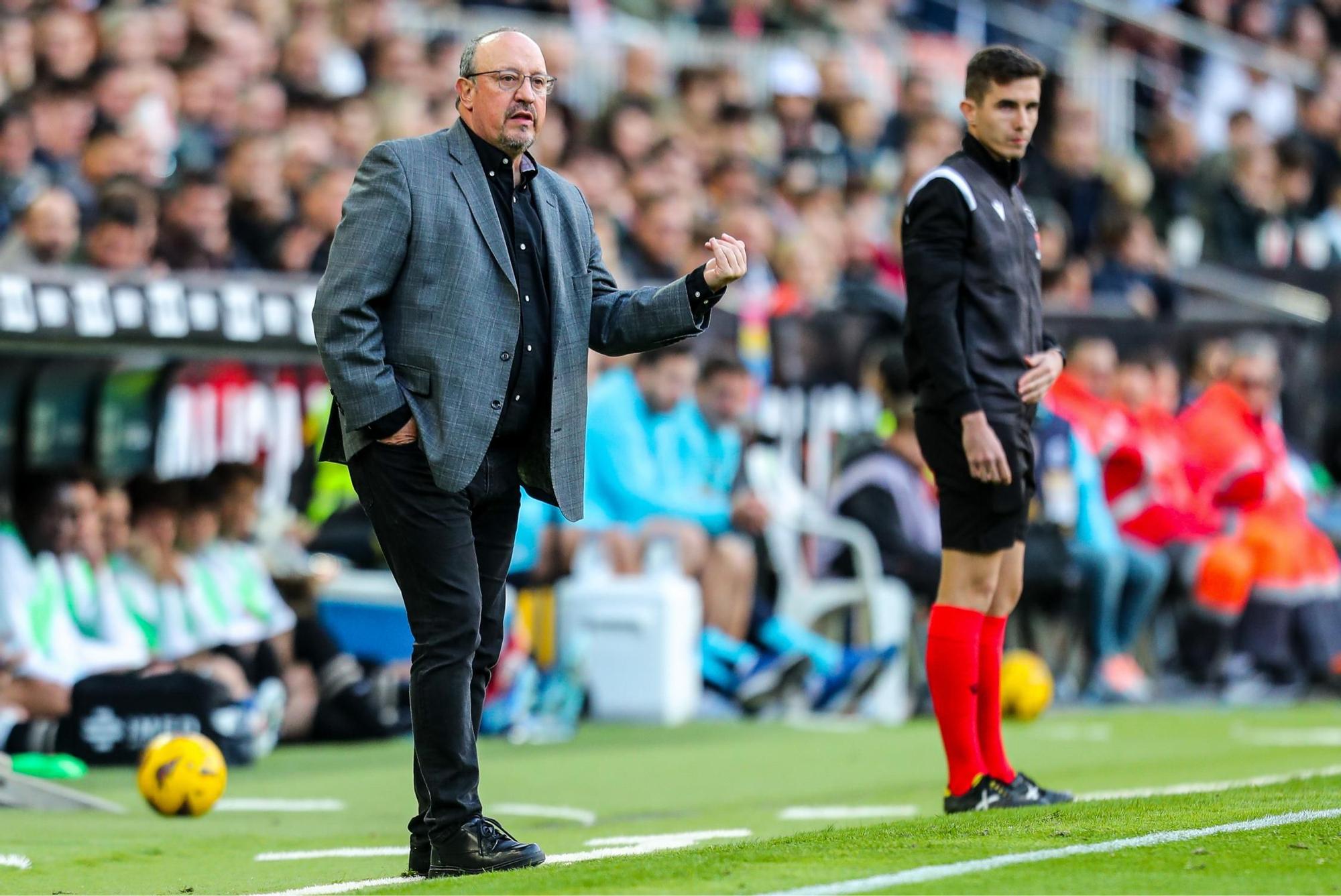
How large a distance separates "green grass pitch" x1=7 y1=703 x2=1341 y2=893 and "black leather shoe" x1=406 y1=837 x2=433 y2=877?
18 centimetres

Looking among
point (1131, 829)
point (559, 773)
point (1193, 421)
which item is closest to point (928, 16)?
point (1193, 421)

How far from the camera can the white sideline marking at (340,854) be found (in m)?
6.86

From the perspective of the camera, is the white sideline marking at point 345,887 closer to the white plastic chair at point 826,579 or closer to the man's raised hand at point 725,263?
the man's raised hand at point 725,263

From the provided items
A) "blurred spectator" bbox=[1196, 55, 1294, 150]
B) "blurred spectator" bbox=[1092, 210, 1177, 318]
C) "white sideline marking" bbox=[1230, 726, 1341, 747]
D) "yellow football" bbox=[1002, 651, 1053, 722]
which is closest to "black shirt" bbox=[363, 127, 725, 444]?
"white sideline marking" bbox=[1230, 726, 1341, 747]

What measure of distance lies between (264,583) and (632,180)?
5.41 meters

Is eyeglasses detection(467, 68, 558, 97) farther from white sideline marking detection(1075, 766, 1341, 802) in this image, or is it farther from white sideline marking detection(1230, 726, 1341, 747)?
white sideline marking detection(1230, 726, 1341, 747)

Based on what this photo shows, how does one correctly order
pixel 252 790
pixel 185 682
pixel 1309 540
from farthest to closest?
pixel 1309 540 < pixel 185 682 < pixel 252 790

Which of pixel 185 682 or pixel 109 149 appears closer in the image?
pixel 185 682

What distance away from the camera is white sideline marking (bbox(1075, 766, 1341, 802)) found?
7.59 meters

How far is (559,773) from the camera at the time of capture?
31.8ft

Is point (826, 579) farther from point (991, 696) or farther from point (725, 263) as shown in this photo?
point (725, 263)

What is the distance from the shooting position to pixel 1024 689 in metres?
11.8

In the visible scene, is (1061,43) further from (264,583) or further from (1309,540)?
(264,583)

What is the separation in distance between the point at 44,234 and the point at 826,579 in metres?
4.92
